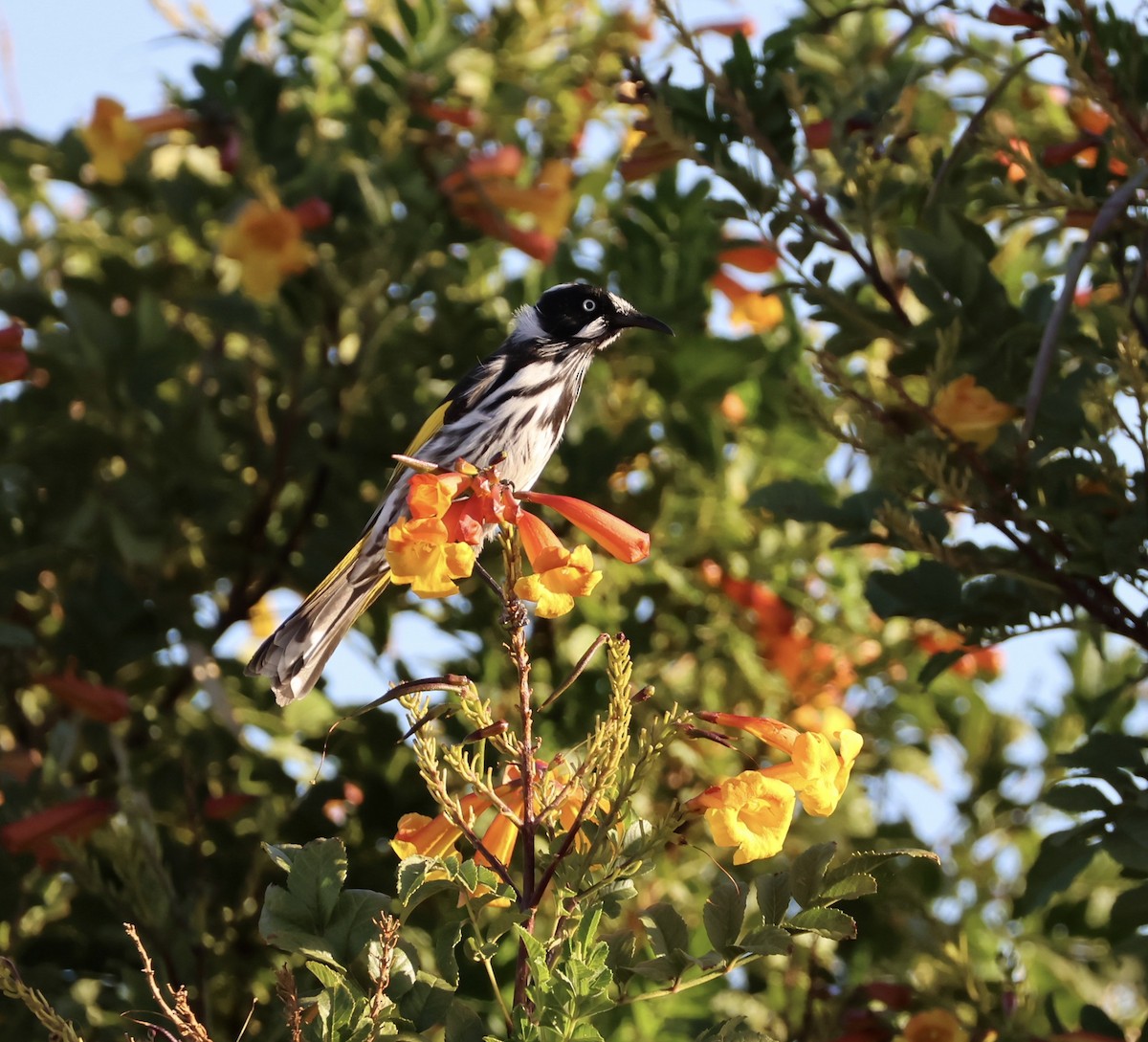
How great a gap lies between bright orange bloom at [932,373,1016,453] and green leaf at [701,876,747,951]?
113cm

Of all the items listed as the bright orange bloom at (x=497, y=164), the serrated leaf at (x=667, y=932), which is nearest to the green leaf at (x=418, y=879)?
the serrated leaf at (x=667, y=932)

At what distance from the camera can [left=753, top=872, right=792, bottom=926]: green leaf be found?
1.69 meters

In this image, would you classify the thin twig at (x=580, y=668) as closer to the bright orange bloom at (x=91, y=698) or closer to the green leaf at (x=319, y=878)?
the green leaf at (x=319, y=878)

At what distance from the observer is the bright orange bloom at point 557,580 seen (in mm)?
1838

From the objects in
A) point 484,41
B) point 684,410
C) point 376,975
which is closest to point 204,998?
point 376,975

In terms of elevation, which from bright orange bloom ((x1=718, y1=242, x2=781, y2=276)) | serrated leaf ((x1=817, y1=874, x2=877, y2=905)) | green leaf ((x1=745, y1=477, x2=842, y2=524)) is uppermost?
bright orange bloom ((x1=718, y1=242, x2=781, y2=276))

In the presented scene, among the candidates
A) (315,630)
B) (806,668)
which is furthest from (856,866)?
(806,668)

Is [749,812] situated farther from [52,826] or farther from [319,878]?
[52,826]

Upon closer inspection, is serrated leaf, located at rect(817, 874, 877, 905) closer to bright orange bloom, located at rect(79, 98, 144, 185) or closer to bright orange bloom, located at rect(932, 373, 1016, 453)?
bright orange bloom, located at rect(932, 373, 1016, 453)

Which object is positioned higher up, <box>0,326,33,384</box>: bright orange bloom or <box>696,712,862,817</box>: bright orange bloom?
<box>0,326,33,384</box>: bright orange bloom

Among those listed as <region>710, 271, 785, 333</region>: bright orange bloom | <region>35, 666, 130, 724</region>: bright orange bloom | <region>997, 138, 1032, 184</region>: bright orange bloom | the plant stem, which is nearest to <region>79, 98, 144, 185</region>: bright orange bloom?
<region>35, 666, 130, 724</region>: bright orange bloom

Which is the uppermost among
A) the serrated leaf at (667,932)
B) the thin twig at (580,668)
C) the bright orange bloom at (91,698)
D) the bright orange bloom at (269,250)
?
the bright orange bloom at (269,250)

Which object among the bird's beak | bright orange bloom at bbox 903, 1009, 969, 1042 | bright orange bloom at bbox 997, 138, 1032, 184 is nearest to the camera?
bright orange bloom at bbox 997, 138, 1032, 184

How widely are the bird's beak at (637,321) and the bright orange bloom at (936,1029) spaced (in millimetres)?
1515
